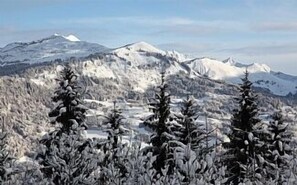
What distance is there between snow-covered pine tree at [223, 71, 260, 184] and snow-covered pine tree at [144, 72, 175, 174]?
2.82 metres

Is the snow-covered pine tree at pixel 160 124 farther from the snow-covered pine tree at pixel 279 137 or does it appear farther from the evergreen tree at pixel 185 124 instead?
the snow-covered pine tree at pixel 279 137

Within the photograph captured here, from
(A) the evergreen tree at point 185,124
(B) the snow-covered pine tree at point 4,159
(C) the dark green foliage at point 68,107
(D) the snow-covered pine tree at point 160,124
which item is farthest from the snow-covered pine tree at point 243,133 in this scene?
(B) the snow-covered pine tree at point 4,159

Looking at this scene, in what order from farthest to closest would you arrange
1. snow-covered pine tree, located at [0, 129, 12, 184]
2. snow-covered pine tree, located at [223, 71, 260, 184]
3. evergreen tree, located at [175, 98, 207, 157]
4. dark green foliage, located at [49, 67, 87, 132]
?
dark green foliage, located at [49, 67, 87, 132] < evergreen tree, located at [175, 98, 207, 157] < snow-covered pine tree, located at [223, 71, 260, 184] < snow-covered pine tree, located at [0, 129, 12, 184]

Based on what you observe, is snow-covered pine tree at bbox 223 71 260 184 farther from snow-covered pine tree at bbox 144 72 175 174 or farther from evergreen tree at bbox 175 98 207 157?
snow-covered pine tree at bbox 144 72 175 174

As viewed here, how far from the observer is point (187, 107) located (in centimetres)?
2636

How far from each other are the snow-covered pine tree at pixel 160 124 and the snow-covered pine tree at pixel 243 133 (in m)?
2.82

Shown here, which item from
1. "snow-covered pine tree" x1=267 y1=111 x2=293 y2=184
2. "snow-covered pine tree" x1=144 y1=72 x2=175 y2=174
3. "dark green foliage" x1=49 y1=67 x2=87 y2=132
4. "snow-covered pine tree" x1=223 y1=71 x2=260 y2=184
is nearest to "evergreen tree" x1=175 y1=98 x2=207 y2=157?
"snow-covered pine tree" x1=144 y1=72 x2=175 y2=174

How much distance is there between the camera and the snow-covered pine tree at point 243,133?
24672 millimetres

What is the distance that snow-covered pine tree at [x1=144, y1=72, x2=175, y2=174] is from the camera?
2562cm

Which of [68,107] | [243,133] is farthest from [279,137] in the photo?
[68,107]

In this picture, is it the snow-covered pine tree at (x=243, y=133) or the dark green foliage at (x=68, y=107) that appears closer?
the snow-covered pine tree at (x=243, y=133)

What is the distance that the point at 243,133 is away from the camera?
2514 centimetres

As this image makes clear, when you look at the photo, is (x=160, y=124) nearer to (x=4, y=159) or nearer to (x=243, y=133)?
(x=243, y=133)

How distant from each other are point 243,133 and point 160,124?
4073 mm
